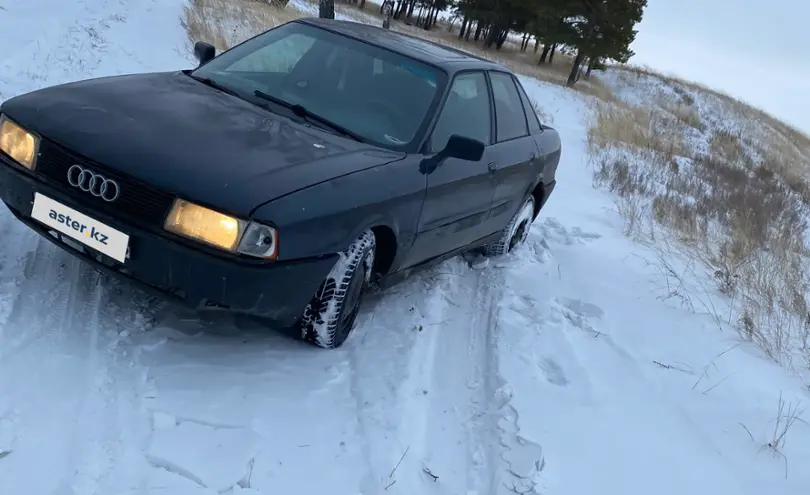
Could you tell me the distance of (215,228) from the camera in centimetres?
263

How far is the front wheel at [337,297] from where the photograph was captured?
3.14m

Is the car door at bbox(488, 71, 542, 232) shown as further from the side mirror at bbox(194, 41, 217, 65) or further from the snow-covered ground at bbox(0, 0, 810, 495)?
the side mirror at bbox(194, 41, 217, 65)

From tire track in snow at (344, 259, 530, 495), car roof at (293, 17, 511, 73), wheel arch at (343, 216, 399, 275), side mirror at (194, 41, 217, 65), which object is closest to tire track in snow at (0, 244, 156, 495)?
tire track in snow at (344, 259, 530, 495)

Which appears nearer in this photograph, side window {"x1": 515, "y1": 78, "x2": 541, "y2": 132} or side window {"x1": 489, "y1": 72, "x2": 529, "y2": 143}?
side window {"x1": 489, "y1": 72, "x2": 529, "y2": 143}

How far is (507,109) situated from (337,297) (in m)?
2.32

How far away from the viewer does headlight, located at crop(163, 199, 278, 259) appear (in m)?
2.62

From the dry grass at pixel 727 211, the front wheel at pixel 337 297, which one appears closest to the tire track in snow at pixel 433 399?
the front wheel at pixel 337 297

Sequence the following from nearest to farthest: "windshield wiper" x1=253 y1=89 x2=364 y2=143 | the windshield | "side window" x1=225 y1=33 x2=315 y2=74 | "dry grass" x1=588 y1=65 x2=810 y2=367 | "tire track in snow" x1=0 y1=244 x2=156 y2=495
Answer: "tire track in snow" x1=0 y1=244 x2=156 y2=495 < "windshield wiper" x1=253 y1=89 x2=364 y2=143 < the windshield < "side window" x1=225 y1=33 x2=315 y2=74 < "dry grass" x1=588 y1=65 x2=810 y2=367

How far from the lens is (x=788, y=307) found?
5.22m

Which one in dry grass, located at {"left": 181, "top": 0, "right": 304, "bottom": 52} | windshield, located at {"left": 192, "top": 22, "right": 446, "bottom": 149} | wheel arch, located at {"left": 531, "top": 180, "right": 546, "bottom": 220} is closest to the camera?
windshield, located at {"left": 192, "top": 22, "right": 446, "bottom": 149}

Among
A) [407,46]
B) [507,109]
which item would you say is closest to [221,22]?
[507,109]

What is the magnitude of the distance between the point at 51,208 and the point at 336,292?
1.23 m

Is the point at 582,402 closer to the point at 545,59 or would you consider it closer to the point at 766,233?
the point at 766,233

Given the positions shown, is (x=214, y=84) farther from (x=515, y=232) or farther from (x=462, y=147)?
(x=515, y=232)
